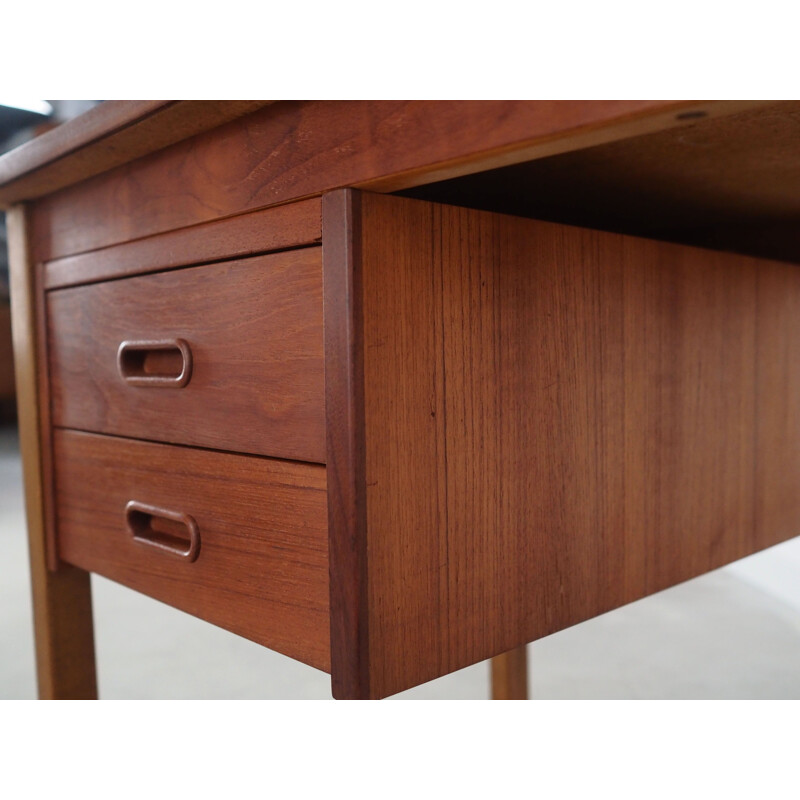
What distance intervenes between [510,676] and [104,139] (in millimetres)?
828

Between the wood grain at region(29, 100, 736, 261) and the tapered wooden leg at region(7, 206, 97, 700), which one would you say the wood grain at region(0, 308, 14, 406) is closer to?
the tapered wooden leg at region(7, 206, 97, 700)

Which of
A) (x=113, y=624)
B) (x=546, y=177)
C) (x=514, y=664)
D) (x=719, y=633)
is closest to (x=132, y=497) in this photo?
(x=546, y=177)

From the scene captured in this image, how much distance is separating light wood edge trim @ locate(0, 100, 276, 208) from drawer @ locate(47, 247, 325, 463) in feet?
0.29

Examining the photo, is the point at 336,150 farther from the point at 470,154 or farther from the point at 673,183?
the point at 673,183

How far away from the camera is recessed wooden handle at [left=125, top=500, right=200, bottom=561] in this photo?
0.53m

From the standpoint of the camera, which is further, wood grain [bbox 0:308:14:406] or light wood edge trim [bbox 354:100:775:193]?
wood grain [bbox 0:308:14:406]

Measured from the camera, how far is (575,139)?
330mm

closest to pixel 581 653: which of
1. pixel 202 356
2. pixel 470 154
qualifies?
pixel 202 356

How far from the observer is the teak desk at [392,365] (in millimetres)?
403

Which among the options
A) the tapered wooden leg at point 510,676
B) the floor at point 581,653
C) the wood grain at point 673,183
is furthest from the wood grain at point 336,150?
the floor at point 581,653

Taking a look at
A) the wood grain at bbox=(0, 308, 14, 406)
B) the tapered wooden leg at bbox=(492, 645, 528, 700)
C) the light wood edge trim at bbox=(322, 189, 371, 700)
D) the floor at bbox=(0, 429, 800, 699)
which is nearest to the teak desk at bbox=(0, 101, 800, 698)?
the light wood edge trim at bbox=(322, 189, 371, 700)

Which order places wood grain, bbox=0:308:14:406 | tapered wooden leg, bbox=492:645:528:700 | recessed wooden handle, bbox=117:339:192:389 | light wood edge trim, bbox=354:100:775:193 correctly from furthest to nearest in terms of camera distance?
wood grain, bbox=0:308:14:406
tapered wooden leg, bbox=492:645:528:700
recessed wooden handle, bbox=117:339:192:389
light wood edge trim, bbox=354:100:775:193

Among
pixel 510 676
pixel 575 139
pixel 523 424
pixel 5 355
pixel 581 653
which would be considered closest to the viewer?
pixel 575 139
